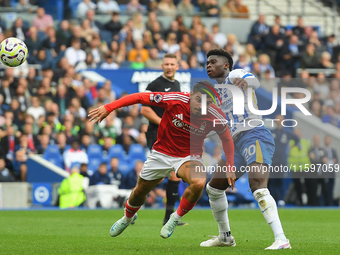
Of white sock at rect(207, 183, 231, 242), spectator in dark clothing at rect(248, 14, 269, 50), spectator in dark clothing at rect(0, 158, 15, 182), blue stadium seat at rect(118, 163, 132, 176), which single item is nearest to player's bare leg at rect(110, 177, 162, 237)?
white sock at rect(207, 183, 231, 242)

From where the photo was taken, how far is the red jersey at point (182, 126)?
6836 millimetres

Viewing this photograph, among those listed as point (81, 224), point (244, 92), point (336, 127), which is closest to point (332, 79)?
point (336, 127)

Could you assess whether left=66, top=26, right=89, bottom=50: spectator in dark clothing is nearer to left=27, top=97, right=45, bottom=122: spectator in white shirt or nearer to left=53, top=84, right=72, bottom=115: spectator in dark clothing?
left=53, top=84, right=72, bottom=115: spectator in dark clothing

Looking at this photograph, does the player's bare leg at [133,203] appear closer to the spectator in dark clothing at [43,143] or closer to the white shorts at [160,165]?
the white shorts at [160,165]

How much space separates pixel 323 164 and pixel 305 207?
1.33m

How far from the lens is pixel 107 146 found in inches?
639

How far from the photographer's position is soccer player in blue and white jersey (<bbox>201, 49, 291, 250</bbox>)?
6.47 meters

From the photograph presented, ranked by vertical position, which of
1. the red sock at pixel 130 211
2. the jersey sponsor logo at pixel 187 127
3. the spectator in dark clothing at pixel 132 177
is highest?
the jersey sponsor logo at pixel 187 127

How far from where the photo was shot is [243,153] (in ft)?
22.4

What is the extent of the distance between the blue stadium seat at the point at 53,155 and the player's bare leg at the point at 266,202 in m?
9.76

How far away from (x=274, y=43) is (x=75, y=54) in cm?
691

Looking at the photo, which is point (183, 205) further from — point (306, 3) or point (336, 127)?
point (306, 3)

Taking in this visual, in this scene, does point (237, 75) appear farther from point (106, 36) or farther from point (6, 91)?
point (106, 36)

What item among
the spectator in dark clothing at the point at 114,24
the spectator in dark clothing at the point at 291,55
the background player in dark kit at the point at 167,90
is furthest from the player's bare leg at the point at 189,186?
the spectator in dark clothing at the point at 291,55
